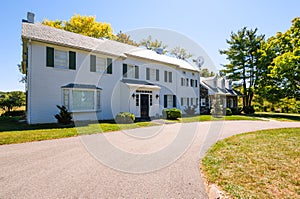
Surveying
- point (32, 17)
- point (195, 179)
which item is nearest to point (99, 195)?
point (195, 179)

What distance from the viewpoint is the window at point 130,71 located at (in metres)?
15.6

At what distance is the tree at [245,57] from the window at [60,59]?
24788mm

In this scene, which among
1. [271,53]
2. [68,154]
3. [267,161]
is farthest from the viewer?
[271,53]

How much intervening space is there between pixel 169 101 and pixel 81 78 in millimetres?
10125

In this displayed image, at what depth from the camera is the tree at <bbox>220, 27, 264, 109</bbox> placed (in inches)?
1059

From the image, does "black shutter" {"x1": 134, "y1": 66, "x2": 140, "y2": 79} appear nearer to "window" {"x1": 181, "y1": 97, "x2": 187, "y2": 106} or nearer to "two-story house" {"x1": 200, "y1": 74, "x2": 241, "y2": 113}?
"window" {"x1": 181, "y1": 97, "x2": 187, "y2": 106}

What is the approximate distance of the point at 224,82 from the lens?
2894 cm

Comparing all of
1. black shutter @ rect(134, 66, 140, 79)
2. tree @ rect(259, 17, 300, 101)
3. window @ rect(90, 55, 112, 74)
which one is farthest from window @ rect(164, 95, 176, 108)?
tree @ rect(259, 17, 300, 101)

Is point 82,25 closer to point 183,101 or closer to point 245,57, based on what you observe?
point 183,101

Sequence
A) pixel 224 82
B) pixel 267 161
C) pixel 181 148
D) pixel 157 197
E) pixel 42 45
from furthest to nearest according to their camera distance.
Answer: pixel 224 82
pixel 42 45
pixel 181 148
pixel 267 161
pixel 157 197

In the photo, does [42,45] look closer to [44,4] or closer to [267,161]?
[44,4]

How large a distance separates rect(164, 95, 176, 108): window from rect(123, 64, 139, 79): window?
4506 mm

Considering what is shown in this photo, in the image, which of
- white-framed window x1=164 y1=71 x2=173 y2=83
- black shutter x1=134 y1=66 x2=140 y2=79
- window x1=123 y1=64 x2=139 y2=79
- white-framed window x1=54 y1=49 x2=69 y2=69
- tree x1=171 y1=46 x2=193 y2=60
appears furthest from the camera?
tree x1=171 y1=46 x2=193 y2=60

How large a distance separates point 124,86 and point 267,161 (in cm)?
1184
